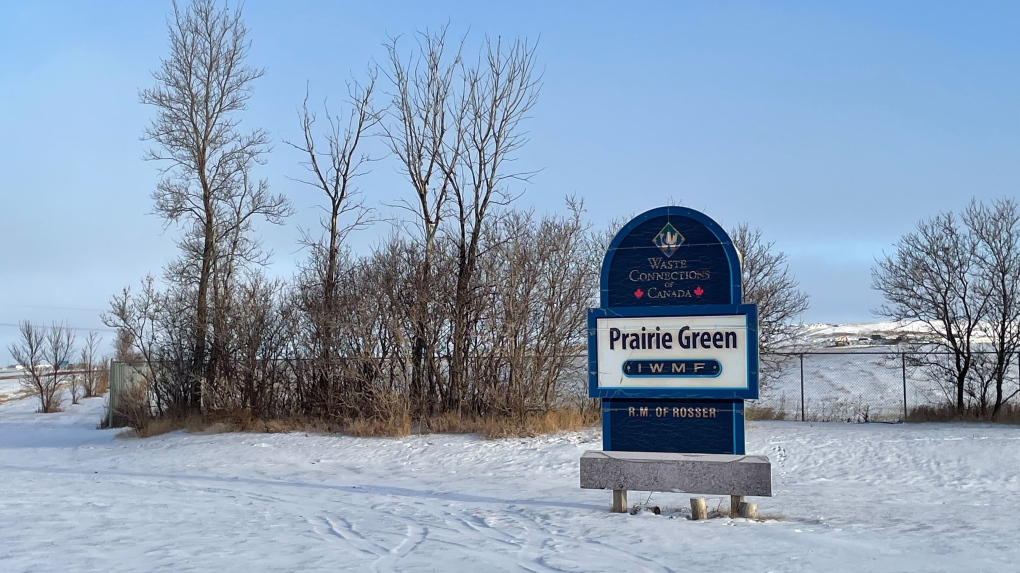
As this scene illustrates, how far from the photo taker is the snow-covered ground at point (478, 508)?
7.71m

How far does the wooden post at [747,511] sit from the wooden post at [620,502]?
137 cm

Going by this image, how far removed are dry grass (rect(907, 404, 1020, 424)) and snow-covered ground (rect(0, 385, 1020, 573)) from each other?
1359 mm

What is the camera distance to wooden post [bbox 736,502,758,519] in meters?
9.76

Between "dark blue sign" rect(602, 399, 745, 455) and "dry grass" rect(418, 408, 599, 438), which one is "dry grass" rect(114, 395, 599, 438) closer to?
"dry grass" rect(418, 408, 599, 438)

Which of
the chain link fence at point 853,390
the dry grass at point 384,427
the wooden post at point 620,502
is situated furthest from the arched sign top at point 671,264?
the chain link fence at point 853,390

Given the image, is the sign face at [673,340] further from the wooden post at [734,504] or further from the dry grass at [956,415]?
the dry grass at [956,415]

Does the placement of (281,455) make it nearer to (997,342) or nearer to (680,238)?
(680,238)

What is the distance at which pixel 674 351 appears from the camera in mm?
10453

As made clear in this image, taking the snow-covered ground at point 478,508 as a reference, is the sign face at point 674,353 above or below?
above

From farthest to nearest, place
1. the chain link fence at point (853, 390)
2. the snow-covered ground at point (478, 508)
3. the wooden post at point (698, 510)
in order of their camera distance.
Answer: the chain link fence at point (853, 390) < the wooden post at point (698, 510) < the snow-covered ground at point (478, 508)

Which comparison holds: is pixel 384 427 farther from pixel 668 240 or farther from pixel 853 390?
pixel 853 390

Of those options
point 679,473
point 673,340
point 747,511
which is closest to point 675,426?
point 679,473

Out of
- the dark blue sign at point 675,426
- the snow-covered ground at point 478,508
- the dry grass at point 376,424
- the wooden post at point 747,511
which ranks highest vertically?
the dark blue sign at point 675,426

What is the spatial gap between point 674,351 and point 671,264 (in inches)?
43.9
